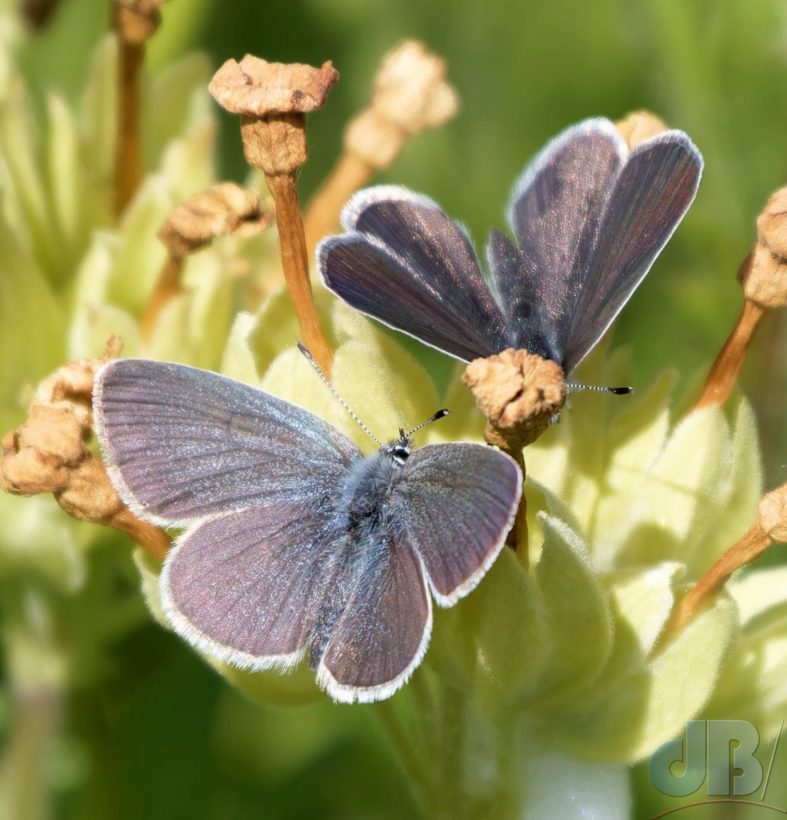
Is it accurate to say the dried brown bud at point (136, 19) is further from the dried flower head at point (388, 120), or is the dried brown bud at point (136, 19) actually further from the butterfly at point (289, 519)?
the butterfly at point (289, 519)

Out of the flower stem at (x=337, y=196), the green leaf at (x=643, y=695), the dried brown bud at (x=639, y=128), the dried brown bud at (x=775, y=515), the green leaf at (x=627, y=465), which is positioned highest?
the dried brown bud at (x=639, y=128)

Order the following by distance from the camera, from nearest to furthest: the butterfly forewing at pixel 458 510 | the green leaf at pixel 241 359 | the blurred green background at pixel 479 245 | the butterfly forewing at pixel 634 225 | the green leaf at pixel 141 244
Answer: the butterfly forewing at pixel 458 510, the butterfly forewing at pixel 634 225, the green leaf at pixel 241 359, the green leaf at pixel 141 244, the blurred green background at pixel 479 245

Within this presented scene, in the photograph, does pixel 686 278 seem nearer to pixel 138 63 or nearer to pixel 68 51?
pixel 138 63

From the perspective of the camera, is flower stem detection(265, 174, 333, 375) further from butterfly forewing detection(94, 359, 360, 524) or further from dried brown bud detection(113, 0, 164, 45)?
dried brown bud detection(113, 0, 164, 45)

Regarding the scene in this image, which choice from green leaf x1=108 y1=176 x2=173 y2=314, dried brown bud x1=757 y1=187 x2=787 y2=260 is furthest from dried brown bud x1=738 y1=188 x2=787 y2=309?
green leaf x1=108 y1=176 x2=173 y2=314

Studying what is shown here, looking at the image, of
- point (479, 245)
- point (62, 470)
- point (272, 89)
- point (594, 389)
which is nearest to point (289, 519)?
point (62, 470)

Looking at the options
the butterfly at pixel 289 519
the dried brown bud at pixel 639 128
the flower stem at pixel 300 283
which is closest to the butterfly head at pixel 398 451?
the butterfly at pixel 289 519
